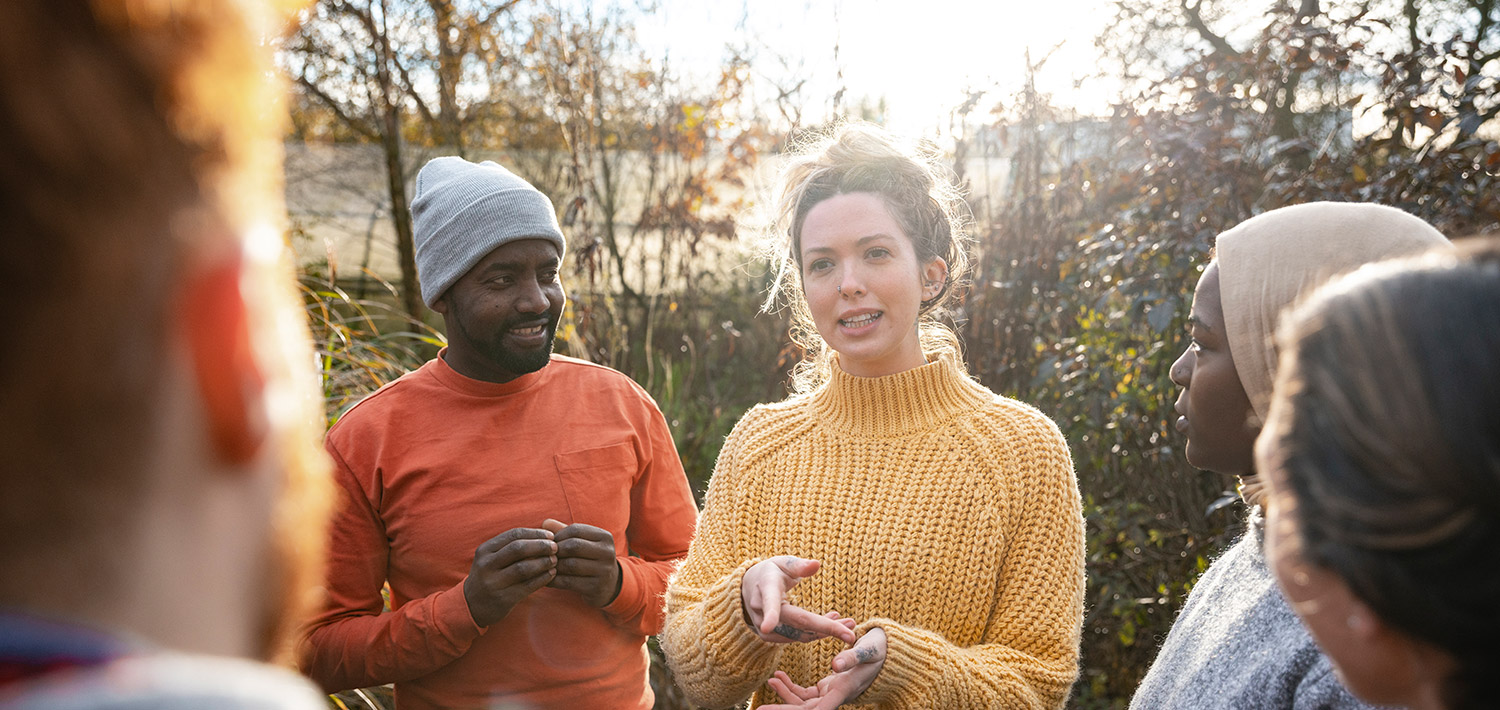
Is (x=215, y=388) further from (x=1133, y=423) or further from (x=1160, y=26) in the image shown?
(x=1160, y=26)

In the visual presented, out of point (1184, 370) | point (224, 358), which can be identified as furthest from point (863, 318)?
point (224, 358)

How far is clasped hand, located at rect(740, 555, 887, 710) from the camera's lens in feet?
6.01

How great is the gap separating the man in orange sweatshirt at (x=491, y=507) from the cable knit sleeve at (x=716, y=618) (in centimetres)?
21

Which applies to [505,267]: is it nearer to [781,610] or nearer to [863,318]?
[863,318]

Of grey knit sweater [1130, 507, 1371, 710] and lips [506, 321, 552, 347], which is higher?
lips [506, 321, 552, 347]

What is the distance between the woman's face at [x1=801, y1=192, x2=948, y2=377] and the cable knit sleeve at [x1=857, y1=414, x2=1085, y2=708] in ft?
1.19

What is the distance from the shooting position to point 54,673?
534 mm

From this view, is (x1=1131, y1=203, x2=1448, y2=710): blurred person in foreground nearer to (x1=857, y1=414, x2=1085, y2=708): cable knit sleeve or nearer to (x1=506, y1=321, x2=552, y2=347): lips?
(x1=857, y1=414, x2=1085, y2=708): cable knit sleeve

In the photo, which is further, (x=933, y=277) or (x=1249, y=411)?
(x=933, y=277)

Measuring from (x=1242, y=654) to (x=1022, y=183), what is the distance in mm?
3335

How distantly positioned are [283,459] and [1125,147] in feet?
12.8

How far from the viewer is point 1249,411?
169 centimetres

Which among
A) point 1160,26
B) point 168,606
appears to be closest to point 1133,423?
point 1160,26

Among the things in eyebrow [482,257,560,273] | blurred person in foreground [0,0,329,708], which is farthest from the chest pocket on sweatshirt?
blurred person in foreground [0,0,329,708]
